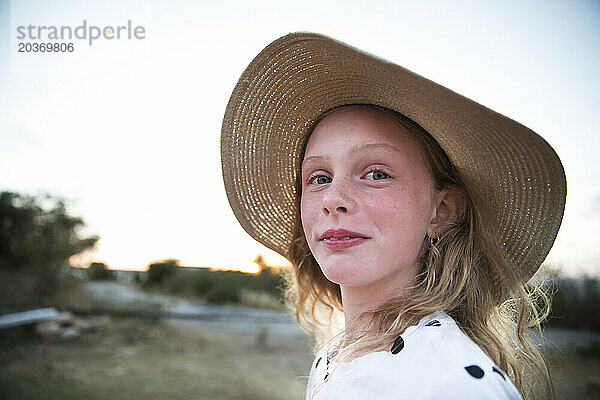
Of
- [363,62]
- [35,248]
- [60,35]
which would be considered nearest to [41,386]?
[35,248]

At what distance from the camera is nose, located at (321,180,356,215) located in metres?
1.18

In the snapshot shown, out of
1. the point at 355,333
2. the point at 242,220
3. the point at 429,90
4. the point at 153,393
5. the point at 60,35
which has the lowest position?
the point at 153,393

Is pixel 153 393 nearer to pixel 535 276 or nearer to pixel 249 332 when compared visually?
pixel 249 332

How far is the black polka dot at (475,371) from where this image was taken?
0.88 meters

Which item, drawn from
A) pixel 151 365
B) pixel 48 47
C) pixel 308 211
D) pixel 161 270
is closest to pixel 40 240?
pixel 161 270

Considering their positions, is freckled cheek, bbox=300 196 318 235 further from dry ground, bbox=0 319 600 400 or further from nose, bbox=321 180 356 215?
dry ground, bbox=0 319 600 400

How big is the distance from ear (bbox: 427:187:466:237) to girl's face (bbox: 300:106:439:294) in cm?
2

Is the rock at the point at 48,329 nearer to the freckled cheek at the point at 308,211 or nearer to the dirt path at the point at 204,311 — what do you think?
the dirt path at the point at 204,311

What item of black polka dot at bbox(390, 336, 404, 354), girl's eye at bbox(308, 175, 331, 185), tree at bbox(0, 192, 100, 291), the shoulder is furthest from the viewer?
tree at bbox(0, 192, 100, 291)

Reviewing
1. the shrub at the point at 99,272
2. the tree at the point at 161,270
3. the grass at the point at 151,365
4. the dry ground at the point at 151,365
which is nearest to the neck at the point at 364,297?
the dry ground at the point at 151,365

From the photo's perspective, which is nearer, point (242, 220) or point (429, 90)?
point (429, 90)

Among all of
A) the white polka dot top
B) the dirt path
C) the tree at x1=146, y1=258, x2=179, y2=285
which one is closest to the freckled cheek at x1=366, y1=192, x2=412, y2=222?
the white polka dot top

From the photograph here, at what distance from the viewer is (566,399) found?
115 inches

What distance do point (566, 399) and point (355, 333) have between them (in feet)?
7.58
